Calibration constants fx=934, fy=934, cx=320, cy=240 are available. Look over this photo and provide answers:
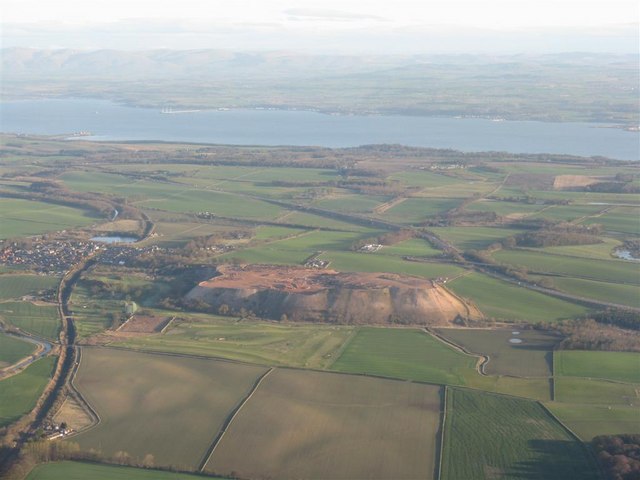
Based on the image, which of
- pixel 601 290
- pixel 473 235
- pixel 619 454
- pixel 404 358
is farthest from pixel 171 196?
pixel 619 454

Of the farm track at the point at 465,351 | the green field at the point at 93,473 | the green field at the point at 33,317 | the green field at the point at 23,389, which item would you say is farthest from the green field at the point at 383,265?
the green field at the point at 93,473

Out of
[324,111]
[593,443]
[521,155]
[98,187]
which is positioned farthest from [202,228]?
[324,111]

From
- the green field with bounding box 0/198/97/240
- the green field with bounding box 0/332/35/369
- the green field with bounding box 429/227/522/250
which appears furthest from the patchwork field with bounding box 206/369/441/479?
the green field with bounding box 0/198/97/240

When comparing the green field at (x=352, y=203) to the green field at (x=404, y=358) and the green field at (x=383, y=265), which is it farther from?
the green field at (x=404, y=358)

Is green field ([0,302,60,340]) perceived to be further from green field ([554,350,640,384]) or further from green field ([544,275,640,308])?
green field ([544,275,640,308])

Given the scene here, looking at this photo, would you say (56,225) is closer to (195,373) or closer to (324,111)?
(195,373)
